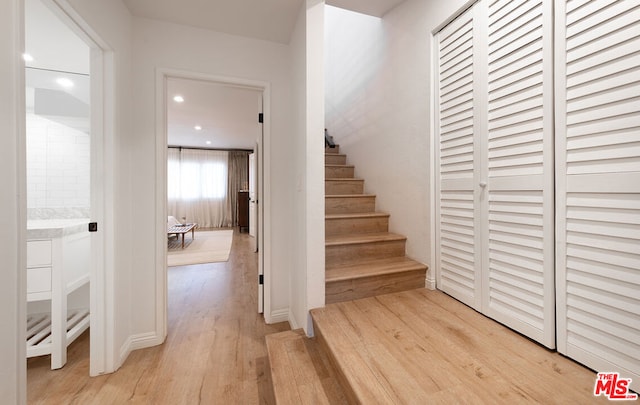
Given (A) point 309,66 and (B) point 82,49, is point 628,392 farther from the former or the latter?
(B) point 82,49

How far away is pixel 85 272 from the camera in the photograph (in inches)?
76.2

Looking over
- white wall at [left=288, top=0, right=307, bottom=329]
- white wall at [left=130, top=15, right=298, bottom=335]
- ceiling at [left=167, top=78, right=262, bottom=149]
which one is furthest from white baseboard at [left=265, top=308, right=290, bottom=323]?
ceiling at [left=167, top=78, right=262, bottom=149]

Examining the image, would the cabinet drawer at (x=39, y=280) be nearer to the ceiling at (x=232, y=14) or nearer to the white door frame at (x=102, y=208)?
the white door frame at (x=102, y=208)

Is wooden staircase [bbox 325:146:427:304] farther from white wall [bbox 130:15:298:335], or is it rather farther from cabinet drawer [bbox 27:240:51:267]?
cabinet drawer [bbox 27:240:51:267]

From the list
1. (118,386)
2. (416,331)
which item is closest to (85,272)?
(118,386)

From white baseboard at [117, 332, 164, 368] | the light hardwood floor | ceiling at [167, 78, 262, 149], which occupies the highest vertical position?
ceiling at [167, 78, 262, 149]

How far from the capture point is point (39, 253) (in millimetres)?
1590

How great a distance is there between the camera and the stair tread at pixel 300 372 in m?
1.05

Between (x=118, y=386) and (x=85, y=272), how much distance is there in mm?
986

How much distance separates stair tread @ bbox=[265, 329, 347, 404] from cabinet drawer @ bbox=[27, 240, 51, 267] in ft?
5.08

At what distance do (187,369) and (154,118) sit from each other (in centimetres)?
174

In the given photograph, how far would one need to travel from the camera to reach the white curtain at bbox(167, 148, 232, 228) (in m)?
7.18

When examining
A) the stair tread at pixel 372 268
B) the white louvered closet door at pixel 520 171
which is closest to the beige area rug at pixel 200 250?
the stair tread at pixel 372 268

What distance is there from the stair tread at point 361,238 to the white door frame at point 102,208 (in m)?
1.40
